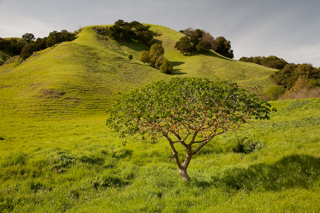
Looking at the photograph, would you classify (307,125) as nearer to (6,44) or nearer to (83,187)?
(83,187)

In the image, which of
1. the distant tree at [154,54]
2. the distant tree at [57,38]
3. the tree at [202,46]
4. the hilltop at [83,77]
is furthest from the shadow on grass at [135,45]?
the tree at [202,46]

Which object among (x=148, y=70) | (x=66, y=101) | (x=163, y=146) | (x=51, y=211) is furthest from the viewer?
(x=148, y=70)

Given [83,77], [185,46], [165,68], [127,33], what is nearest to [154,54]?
[165,68]

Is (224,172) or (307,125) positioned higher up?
(307,125)

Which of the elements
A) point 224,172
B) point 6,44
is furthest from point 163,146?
point 6,44

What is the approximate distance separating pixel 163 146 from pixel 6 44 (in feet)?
438

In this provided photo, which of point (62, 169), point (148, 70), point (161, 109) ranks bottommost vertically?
point (62, 169)

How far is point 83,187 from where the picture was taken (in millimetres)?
8766

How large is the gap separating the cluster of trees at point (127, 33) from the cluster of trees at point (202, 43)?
22.0 meters

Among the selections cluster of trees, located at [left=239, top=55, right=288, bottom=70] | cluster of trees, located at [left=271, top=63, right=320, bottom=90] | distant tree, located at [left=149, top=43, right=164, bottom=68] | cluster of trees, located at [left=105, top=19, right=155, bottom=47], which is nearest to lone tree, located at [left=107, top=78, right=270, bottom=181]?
cluster of trees, located at [left=271, top=63, right=320, bottom=90]

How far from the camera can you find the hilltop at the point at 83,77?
35.7 metres

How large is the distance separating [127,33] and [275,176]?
109707 millimetres

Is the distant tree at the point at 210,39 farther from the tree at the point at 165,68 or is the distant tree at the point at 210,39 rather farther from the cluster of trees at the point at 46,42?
the cluster of trees at the point at 46,42

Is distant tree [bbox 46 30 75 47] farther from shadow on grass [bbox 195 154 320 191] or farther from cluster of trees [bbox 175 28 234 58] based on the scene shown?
shadow on grass [bbox 195 154 320 191]
